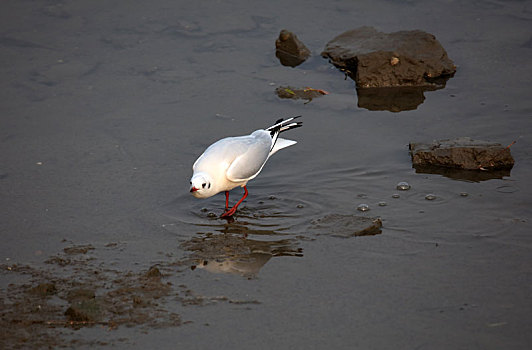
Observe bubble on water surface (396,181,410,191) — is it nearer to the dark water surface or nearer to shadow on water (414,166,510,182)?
the dark water surface

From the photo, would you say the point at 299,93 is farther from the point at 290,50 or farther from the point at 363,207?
the point at 363,207

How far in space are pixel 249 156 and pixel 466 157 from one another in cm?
232

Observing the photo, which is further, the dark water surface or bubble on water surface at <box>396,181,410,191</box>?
bubble on water surface at <box>396,181,410,191</box>

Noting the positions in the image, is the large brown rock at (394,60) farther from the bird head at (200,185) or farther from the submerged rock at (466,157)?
the bird head at (200,185)

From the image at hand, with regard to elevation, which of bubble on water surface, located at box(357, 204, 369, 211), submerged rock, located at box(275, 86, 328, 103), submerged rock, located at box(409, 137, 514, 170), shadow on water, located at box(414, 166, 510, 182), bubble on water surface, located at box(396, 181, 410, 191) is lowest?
bubble on water surface, located at box(357, 204, 369, 211)

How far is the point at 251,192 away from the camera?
7.25 m

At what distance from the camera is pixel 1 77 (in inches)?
385

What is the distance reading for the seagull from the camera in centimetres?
657

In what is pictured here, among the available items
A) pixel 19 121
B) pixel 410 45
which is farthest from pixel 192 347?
pixel 410 45

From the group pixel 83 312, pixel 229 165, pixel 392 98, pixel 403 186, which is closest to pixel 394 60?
pixel 392 98

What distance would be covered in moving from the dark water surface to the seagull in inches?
10.7

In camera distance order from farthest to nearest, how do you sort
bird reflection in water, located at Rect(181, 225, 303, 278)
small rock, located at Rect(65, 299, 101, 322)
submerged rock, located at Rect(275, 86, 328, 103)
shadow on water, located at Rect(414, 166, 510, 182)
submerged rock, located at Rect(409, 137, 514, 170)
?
submerged rock, located at Rect(275, 86, 328, 103)
submerged rock, located at Rect(409, 137, 514, 170)
shadow on water, located at Rect(414, 166, 510, 182)
bird reflection in water, located at Rect(181, 225, 303, 278)
small rock, located at Rect(65, 299, 101, 322)

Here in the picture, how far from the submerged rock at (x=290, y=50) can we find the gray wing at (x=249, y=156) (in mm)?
3211

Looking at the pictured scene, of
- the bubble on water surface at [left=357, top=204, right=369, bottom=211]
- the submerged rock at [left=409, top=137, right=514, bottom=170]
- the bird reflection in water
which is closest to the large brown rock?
the submerged rock at [left=409, top=137, right=514, bottom=170]
